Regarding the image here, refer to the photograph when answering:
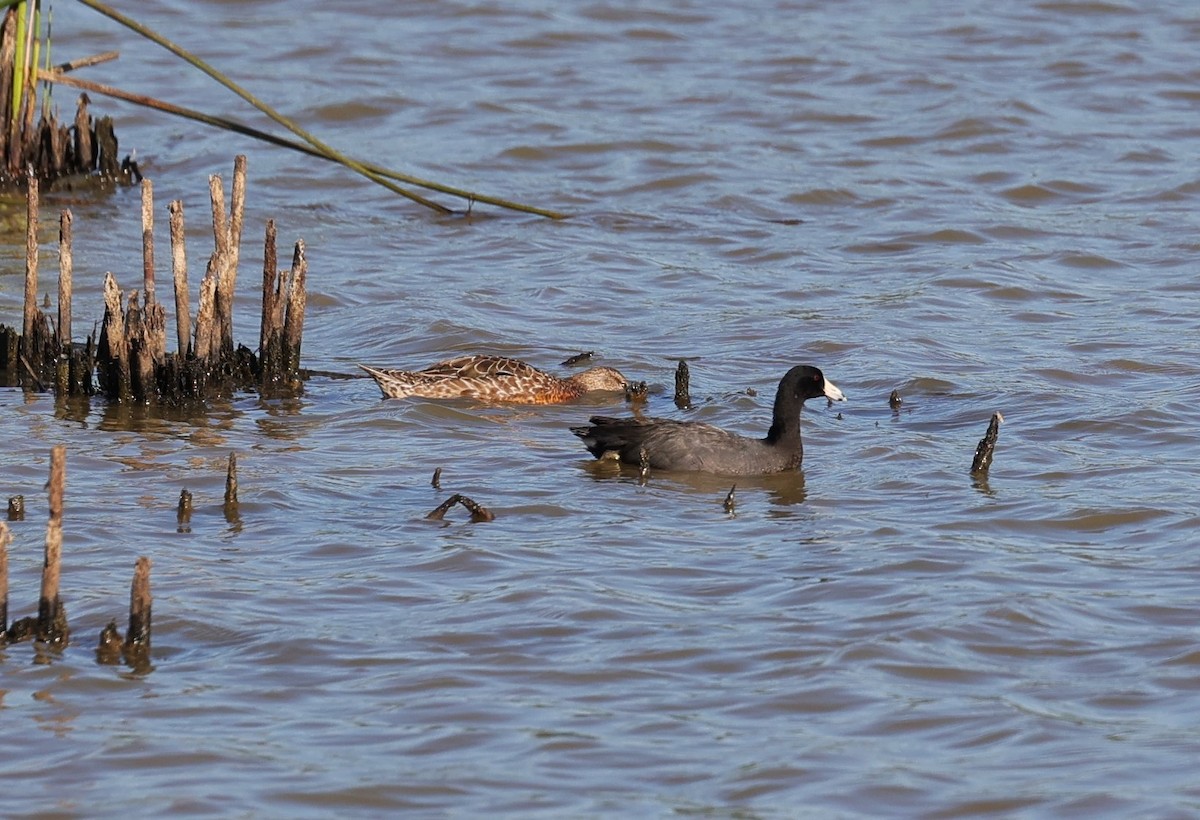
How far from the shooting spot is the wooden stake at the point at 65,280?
466 inches

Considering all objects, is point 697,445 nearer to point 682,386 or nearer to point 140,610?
point 682,386

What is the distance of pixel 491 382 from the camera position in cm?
1327

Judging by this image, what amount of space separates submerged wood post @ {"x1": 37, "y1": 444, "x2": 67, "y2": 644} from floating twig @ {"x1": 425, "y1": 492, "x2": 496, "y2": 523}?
230cm

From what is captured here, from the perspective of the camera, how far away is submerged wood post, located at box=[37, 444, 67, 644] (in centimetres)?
716

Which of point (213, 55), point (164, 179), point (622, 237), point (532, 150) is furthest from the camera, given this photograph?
point (213, 55)

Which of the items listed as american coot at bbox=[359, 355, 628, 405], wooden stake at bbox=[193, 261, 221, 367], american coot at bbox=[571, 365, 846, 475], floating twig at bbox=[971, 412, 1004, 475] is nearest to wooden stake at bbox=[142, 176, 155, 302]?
wooden stake at bbox=[193, 261, 221, 367]

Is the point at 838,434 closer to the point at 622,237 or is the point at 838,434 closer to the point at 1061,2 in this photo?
the point at 622,237

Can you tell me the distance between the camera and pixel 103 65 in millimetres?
24656

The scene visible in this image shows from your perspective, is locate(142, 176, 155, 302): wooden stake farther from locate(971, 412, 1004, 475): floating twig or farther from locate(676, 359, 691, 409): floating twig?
locate(971, 412, 1004, 475): floating twig

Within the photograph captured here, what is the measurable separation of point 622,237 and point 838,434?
20.1ft

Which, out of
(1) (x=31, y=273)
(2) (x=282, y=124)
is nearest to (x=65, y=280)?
(1) (x=31, y=273)

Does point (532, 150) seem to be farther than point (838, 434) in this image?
Yes

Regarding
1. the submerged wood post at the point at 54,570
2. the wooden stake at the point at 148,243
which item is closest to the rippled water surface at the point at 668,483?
the submerged wood post at the point at 54,570

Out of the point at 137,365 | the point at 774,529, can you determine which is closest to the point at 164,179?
the point at 137,365
